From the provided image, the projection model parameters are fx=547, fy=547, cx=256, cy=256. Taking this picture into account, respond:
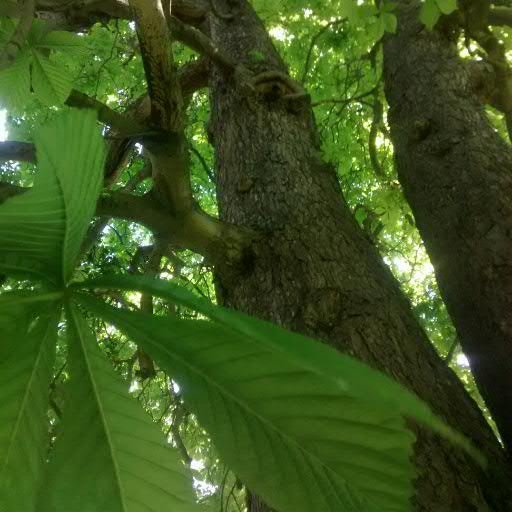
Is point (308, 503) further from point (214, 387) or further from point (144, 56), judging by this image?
point (144, 56)

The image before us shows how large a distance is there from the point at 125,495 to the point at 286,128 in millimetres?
1819

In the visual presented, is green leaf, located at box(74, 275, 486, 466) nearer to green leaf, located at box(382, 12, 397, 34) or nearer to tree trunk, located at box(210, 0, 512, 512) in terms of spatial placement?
tree trunk, located at box(210, 0, 512, 512)

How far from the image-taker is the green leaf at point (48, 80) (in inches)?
56.3

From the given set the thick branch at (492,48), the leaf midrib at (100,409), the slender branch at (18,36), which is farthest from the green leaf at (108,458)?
the thick branch at (492,48)

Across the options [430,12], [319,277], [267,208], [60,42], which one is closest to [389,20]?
[430,12]

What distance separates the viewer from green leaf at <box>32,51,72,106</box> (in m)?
1.43

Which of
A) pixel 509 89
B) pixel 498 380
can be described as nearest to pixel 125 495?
pixel 498 380

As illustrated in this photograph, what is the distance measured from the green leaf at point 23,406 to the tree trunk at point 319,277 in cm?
76

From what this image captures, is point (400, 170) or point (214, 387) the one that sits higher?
point (400, 170)

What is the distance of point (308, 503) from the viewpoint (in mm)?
488

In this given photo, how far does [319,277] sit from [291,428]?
100 centimetres

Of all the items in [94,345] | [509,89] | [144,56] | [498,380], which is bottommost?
[498,380]

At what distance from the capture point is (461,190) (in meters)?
1.65

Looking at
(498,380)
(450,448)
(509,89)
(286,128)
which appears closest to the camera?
(450,448)
